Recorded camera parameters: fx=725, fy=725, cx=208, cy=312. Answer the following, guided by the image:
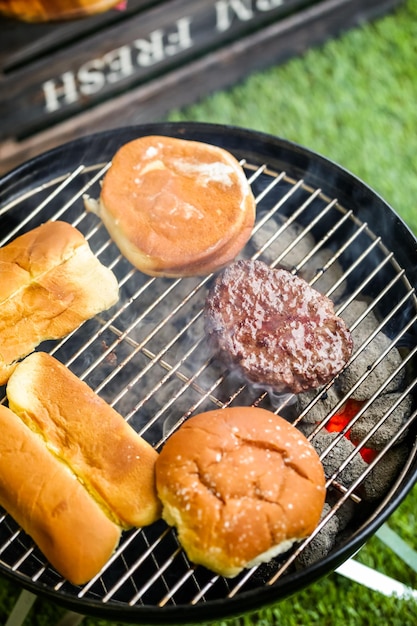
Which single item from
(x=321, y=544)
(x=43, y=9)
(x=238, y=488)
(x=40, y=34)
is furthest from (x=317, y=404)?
(x=40, y=34)

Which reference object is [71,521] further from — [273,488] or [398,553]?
[398,553]

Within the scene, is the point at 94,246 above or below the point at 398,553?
above

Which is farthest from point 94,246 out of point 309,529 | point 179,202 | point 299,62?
point 299,62

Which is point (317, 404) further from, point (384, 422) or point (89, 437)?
point (89, 437)

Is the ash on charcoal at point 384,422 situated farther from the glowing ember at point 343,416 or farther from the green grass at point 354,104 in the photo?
the green grass at point 354,104

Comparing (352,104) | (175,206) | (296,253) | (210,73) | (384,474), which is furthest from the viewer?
(352,104)

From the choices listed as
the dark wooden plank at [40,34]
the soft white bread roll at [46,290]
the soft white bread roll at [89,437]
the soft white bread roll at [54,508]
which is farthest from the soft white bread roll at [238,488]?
the dark wooden plank at [40,34]

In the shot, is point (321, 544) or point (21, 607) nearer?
point (321, 544)
